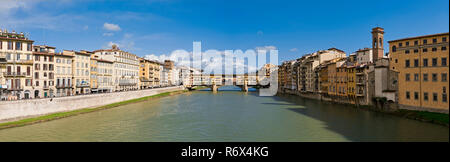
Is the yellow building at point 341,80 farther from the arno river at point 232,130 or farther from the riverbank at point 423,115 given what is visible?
the arno river at point 232,130

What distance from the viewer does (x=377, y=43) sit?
34438mm

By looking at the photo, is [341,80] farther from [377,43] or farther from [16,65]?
[16,65]

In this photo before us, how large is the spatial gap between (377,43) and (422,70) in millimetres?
14544

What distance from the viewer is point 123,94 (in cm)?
4275

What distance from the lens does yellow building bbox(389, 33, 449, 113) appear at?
19719 millimetres

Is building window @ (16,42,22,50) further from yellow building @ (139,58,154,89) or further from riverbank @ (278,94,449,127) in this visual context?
riverbank @ (278,94,449,127)

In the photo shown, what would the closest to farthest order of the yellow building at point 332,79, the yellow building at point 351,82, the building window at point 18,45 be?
the building window at point 18,45, the yellow building at point 351,82, the yellow building at point 332,79

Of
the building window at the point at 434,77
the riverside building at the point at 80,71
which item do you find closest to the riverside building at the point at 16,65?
the riverside building at the point at 80,71

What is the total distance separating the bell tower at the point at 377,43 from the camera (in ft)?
112

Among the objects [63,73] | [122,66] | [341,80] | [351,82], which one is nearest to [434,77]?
[351,82]

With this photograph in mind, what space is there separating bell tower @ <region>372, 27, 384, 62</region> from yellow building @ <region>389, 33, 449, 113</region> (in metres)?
10.1

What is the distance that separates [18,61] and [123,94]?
16271 millimetres

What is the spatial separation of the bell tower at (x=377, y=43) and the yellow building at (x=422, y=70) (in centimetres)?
1008
